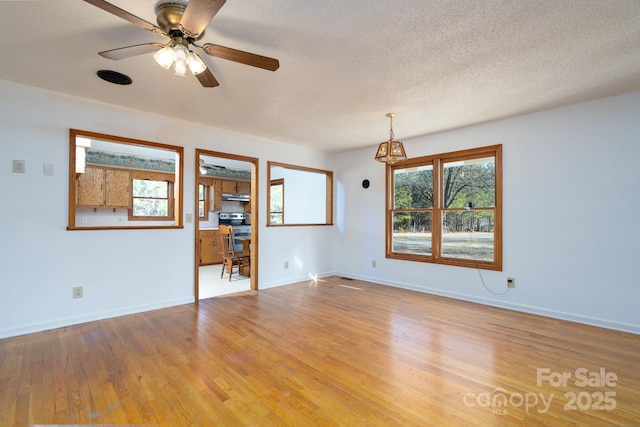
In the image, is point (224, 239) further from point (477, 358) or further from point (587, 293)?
point (587, 293)

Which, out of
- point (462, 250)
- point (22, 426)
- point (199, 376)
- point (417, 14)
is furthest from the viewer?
point (462, 250)

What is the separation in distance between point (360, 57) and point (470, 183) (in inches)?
109

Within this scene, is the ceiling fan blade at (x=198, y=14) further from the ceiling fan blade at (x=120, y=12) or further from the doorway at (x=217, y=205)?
the doorway at (x=217, y=205)

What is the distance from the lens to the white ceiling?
186 centimetres

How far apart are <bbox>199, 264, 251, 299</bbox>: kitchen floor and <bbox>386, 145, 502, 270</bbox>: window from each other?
2624mm

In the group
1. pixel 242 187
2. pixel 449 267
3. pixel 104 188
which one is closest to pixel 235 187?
pixel 242 187

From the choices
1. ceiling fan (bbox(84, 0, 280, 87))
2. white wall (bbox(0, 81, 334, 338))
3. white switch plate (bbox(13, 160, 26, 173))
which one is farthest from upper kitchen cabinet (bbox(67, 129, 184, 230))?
ceiling fan (bbox(84, 0, 280, 87))

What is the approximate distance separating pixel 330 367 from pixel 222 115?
10.3 ft

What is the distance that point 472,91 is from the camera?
3.01 meters

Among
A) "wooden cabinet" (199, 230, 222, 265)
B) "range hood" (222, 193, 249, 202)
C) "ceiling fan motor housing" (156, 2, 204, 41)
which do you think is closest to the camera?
"ceiling fan motor housing" (156, 2, 204, 41)

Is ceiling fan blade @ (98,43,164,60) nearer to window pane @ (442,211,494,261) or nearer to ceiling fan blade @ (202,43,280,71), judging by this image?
ceiling fan blade @ (202,43,280,71)

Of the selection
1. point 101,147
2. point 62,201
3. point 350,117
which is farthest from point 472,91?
point 101,147

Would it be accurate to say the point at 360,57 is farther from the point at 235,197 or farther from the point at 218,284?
the point at 235,197

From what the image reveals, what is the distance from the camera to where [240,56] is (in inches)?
75.9
